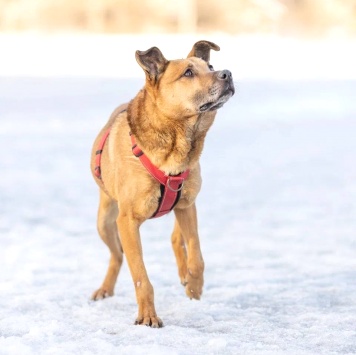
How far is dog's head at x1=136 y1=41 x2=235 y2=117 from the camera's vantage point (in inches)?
218

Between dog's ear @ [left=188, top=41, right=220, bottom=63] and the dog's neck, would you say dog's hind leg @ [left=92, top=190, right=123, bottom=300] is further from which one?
dog's ear @ [left=188, top=41, right=220, bottom=63]

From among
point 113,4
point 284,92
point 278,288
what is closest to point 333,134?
point 284,92

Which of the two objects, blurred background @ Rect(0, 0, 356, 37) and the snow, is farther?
blurred background @ Rect(0, 0, 356, 37)

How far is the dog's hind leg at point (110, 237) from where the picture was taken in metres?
6.70

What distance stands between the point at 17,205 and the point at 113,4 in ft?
158

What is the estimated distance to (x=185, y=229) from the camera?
6246 mm

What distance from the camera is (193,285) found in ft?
20.2

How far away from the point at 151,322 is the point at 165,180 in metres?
0.92

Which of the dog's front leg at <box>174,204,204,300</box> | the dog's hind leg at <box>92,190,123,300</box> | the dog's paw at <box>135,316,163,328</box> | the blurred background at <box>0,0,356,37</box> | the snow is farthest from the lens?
the blurred background at <box>0,0,356,37</box>

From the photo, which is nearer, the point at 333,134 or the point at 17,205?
the point at 17,205

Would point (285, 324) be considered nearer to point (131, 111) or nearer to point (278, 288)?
point (278, 288)

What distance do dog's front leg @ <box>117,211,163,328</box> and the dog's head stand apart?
30.1 inches

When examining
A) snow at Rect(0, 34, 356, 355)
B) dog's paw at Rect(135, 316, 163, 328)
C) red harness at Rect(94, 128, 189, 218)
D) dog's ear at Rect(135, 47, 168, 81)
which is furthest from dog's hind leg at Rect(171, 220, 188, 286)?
dog's ear at Rect(135, 47, 168, 81)

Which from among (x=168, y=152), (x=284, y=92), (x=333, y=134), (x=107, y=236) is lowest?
(x=107, y=236)
